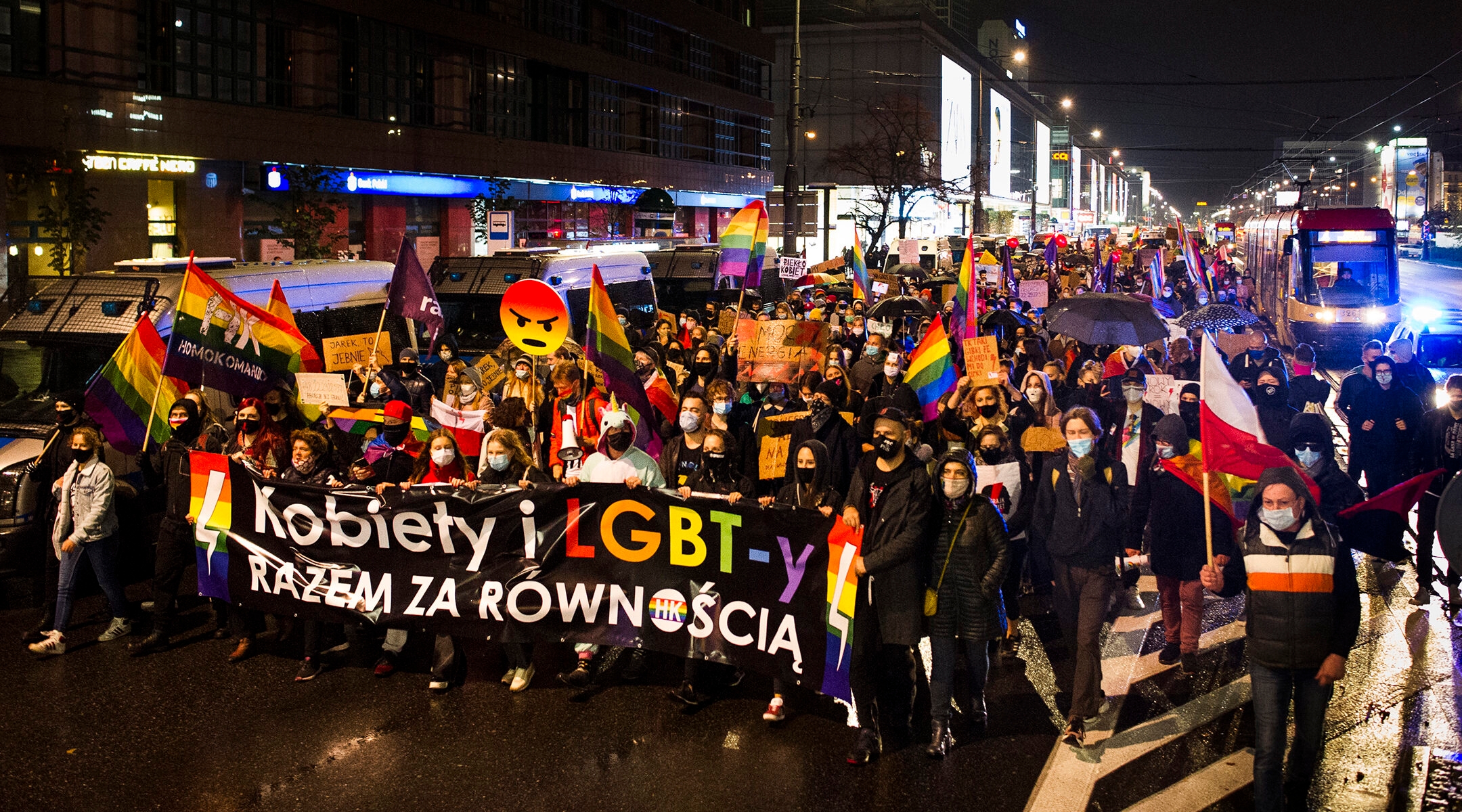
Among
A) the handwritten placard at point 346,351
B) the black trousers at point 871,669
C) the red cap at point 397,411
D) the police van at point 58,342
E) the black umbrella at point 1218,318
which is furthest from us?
the black umbrella at point 1218,318

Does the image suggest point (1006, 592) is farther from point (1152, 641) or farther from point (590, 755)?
point (590, 755)

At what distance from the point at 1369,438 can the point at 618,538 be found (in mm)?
6460

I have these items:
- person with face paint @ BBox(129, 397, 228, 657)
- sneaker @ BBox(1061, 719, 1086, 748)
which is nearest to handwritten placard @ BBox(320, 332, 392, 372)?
person with face paint @ BBox(129, 397, 228, 657)

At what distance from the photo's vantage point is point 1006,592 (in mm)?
8102

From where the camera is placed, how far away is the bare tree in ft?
205

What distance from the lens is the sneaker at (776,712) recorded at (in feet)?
22.3

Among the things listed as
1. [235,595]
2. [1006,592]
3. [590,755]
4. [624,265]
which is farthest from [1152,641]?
[624,265]

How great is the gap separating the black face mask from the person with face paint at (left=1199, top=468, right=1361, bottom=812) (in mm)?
3382

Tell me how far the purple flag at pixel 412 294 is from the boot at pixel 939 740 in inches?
264

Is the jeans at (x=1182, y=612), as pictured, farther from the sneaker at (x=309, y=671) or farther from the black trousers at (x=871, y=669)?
the sneaker at (x=309, y=671)

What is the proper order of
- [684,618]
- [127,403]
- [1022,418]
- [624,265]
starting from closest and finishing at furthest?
[684,618], [127,403], [1022,418], [624,265]

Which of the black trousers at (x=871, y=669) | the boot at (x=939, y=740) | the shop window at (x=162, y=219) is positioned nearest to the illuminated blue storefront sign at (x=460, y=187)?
the shop window at (x=162, y=219)

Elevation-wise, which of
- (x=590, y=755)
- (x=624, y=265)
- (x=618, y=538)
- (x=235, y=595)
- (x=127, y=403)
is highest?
(x=624, y=265)

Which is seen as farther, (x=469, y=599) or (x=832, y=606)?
(x=469, y=599)
